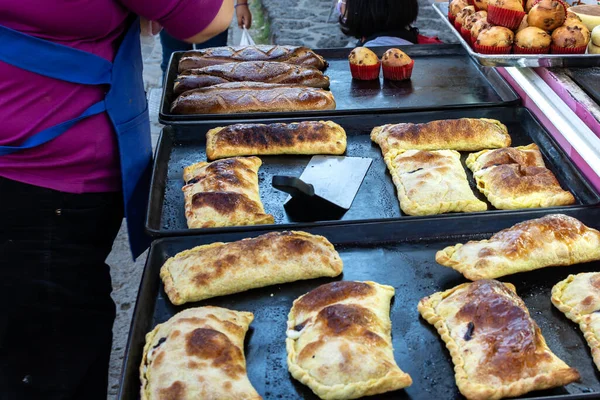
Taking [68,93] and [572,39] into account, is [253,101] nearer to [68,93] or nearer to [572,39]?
[68,93]

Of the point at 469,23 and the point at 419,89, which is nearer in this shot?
the point at 469,23

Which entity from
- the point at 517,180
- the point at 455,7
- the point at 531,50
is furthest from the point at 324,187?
the point at 455,7

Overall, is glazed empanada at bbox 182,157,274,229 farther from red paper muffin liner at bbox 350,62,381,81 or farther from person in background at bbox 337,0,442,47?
person in background at bbox 337,0,442,47

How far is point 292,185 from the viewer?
2.41 m

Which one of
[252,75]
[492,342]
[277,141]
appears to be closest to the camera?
[492,342]

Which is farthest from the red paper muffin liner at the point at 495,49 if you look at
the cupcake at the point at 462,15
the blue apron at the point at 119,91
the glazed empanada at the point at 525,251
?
the blue apron at the point at 119,91

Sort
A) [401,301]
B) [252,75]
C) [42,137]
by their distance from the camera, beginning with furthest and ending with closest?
[252,75], [42,137], [401,301]

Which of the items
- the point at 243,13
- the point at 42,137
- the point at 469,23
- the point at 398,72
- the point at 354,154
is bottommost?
the point at 243,13

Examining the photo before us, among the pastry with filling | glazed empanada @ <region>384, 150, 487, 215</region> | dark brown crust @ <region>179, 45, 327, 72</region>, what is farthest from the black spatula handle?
dark brown crust @ <region>179, 45, 327, 72</region>

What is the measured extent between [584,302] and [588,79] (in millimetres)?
1196

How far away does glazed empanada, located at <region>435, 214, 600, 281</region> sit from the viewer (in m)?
2.16

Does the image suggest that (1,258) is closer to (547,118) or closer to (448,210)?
(448,210)

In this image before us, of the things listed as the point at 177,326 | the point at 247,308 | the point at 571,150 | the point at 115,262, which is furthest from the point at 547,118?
the point at 115,262

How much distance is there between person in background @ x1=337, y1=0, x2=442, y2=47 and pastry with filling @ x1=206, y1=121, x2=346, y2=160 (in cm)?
147
